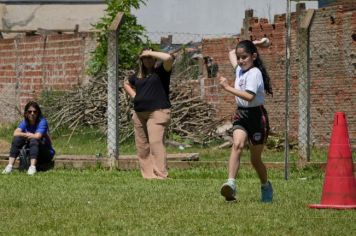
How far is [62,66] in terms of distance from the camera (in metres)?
24.0

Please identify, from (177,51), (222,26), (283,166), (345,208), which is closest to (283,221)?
(345,208)

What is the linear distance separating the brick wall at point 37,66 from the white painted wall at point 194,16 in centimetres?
635

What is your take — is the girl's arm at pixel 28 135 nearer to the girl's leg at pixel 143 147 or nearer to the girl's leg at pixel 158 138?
the girl's leg at pixel 143 147

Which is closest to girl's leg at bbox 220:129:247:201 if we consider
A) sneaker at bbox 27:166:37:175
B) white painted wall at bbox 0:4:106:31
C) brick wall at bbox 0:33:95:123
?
sneaker at bbox 27:166:37:175

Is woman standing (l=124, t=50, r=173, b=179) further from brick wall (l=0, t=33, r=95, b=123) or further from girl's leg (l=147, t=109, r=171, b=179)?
brick wall (l=0, t=33, r=95, b=123)

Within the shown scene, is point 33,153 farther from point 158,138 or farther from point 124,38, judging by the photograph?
point 124,38

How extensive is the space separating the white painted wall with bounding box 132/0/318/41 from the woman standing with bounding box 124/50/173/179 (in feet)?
54.3

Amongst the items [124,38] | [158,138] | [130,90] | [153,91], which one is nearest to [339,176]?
[158,138]

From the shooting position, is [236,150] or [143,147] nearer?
[236,150]

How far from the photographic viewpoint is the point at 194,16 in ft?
102

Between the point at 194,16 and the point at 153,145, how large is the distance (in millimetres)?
17765

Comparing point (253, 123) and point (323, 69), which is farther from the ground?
point (323, 69)

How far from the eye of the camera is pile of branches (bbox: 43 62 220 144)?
20.5 meters

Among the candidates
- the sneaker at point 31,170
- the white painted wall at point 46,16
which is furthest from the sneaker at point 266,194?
the white painted wall at point 46,16
